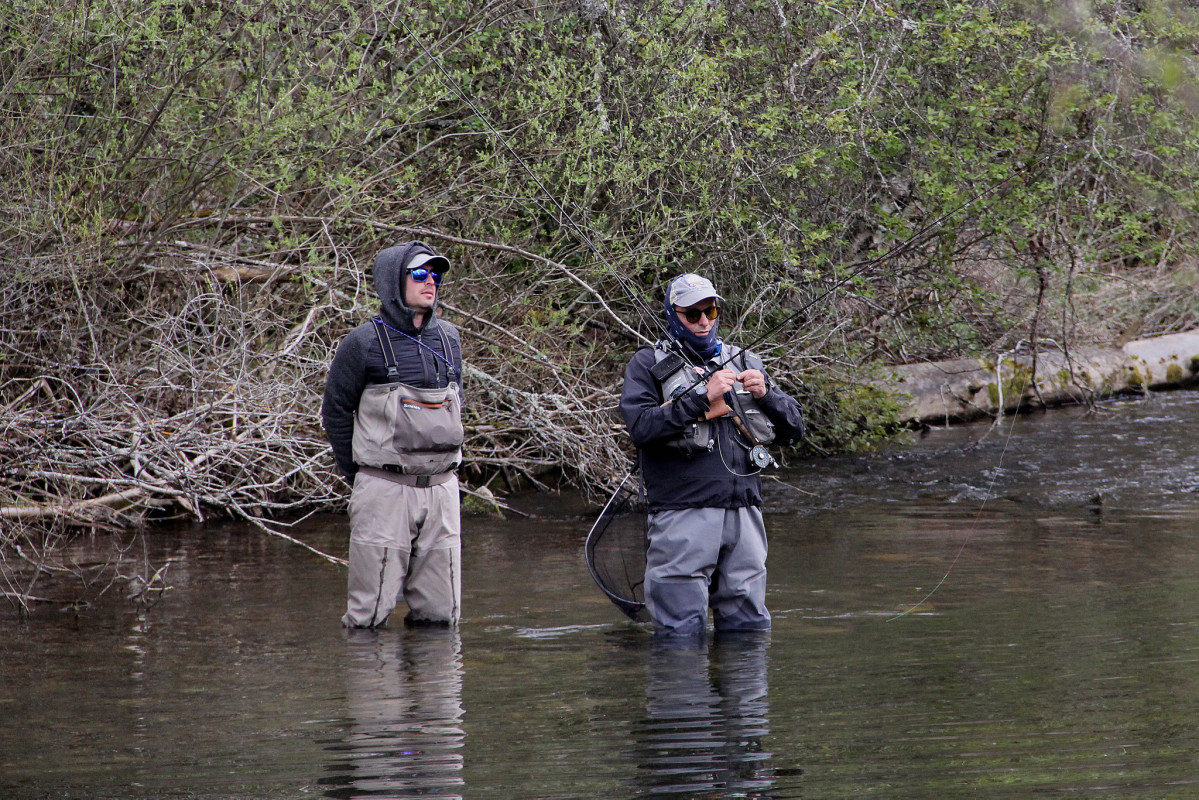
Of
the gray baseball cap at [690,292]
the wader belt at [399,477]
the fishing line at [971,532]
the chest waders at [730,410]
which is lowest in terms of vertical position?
the fishing line at [971,532]

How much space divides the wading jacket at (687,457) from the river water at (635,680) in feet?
2.06

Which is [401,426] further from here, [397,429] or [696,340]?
[696,340]

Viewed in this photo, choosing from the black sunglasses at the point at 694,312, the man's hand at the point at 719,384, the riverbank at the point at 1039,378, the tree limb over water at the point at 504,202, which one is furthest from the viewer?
the riverbank at the point at 1039,378

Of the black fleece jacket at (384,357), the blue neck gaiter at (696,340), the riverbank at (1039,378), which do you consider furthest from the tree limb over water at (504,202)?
the blue neck gaiter at (696,340)

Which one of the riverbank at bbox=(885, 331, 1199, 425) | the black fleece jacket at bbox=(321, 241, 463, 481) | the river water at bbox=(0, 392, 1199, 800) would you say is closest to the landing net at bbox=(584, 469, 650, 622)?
the river water at bbox=(0, 392, 1199, 800)

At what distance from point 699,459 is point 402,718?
151 centimetres

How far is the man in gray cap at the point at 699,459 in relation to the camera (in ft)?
18.2

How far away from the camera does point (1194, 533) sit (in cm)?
859

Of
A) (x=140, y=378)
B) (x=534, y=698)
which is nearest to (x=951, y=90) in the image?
(x=140, y=378)

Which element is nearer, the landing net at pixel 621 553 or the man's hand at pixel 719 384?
the man's hand at pixel 719 384

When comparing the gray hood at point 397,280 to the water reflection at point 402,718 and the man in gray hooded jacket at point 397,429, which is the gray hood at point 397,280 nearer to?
the man in gray hooded jacket at point 397,429

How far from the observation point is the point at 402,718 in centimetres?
492

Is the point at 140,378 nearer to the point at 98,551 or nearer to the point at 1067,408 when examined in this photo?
the point at 98,551

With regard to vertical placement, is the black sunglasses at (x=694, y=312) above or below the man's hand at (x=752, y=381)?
above
